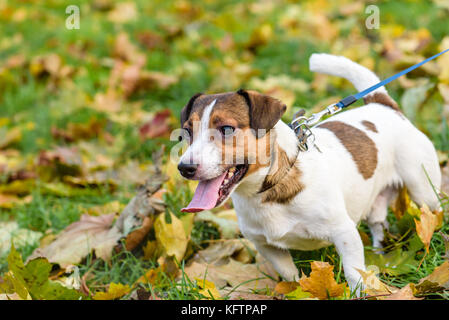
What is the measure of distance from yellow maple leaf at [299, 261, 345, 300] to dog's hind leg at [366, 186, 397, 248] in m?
0.78

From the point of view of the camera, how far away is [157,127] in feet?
14.1

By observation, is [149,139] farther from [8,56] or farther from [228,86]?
[8,56]

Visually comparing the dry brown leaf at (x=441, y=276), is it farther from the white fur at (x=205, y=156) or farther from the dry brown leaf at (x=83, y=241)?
the dry brown leaf at (x=83, y=241)

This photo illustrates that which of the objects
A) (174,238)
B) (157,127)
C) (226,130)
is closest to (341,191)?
(226,130)

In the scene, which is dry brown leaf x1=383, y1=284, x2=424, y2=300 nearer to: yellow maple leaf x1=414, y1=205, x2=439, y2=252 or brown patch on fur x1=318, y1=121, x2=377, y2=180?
yellow maple leaf x1=414, y1=205, x2=439, y2=252

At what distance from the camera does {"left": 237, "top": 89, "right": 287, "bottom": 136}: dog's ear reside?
6.96 ft

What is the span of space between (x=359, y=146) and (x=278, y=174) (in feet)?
1.85

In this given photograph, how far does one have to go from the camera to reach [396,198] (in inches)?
116

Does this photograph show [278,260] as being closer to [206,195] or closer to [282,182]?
[282,182]

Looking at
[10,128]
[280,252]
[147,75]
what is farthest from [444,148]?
[10,128]

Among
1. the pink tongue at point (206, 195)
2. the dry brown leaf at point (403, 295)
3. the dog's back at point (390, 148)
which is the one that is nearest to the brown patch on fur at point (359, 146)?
the dog's back at point (390, 148)

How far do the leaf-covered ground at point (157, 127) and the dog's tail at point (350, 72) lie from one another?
0.56 m

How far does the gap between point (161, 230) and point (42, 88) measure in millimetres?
3459

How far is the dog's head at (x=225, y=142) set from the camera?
203 centimetres
